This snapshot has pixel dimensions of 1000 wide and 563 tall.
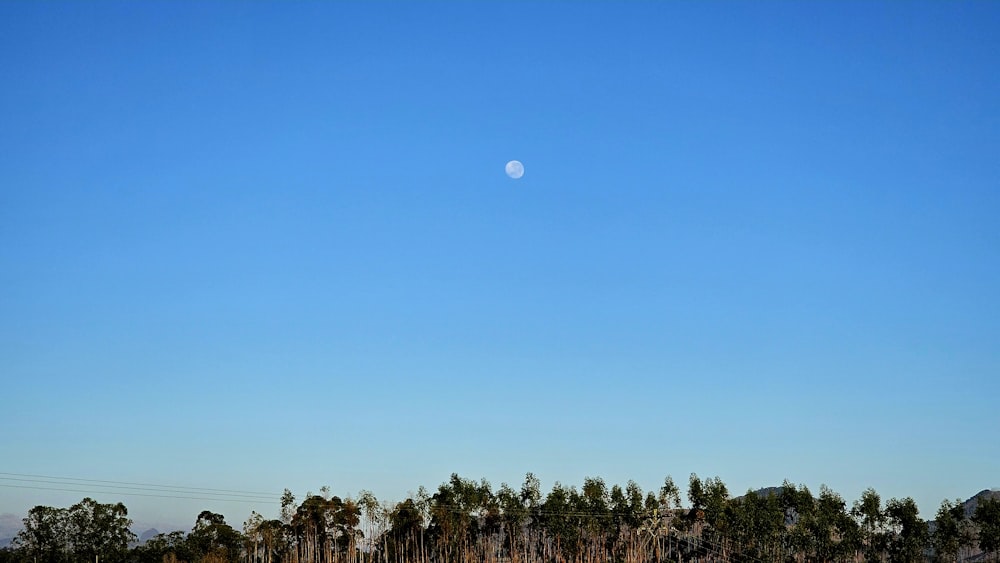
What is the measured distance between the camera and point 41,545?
4641 inches

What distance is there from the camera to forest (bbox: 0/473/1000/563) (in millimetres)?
104375

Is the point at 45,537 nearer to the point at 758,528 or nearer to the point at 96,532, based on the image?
the point at 96,532

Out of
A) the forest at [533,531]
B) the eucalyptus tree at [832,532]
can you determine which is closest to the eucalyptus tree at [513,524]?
the forest at [533,531]

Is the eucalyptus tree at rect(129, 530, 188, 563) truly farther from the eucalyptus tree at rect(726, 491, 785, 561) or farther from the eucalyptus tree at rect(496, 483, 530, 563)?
the eucalyptus tree at rect(726, 491, 785, 561)

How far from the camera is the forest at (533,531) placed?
104375 mm

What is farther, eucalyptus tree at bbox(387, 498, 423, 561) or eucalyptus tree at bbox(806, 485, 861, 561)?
eucalyptus tree at bbox(387, 498, 423, 561)

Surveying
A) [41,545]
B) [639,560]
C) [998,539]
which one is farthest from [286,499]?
[998,539]

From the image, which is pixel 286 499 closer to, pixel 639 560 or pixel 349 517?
pixel 349 517

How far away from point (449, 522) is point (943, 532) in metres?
55.2

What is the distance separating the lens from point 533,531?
119m

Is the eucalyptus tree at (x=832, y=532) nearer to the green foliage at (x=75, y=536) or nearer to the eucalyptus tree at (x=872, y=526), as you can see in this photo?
the eucalyptus tree at (x=872, y=526)

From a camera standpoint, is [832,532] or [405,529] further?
[405,529]

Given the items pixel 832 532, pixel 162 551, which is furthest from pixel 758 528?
pixel 162 551

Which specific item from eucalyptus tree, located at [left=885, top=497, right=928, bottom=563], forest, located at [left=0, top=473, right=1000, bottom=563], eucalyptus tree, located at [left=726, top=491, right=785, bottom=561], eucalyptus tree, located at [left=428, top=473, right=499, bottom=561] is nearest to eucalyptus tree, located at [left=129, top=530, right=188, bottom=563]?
forest, located at [left=0, top=473, right=1000, bottom=563]
